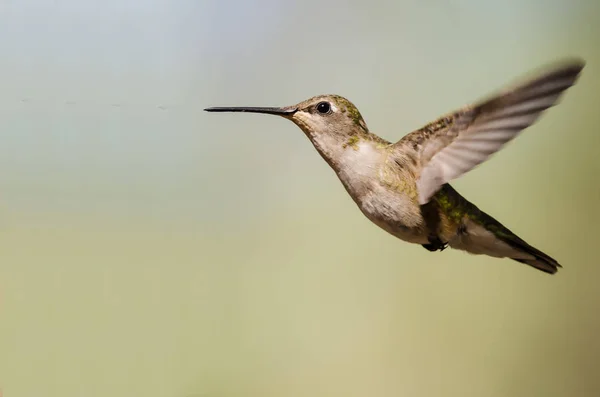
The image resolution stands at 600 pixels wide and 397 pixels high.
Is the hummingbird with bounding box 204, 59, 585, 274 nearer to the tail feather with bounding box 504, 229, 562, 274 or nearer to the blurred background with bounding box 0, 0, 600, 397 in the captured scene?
the tail feather with bounding box 504, 229, 562, 274

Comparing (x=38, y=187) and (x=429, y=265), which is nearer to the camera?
(x=38, y=187)

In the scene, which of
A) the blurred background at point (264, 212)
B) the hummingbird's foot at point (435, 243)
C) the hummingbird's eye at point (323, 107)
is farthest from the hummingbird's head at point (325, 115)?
the blurred background at point (264, 212)

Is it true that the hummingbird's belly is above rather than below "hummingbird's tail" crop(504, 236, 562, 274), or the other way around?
above

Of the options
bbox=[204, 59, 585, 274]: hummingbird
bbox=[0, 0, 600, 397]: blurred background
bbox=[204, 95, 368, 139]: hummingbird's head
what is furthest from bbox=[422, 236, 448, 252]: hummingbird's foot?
bbox=[0, 0, 600, 397]: blurred background

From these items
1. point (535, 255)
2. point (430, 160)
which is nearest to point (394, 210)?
point (430, 160)

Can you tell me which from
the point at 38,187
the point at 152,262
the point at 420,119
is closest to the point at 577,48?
the point at 420,119

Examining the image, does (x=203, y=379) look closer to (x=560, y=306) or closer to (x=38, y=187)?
(x=38, y=187)

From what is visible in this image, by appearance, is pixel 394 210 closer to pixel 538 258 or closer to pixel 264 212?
pixel 538 258
